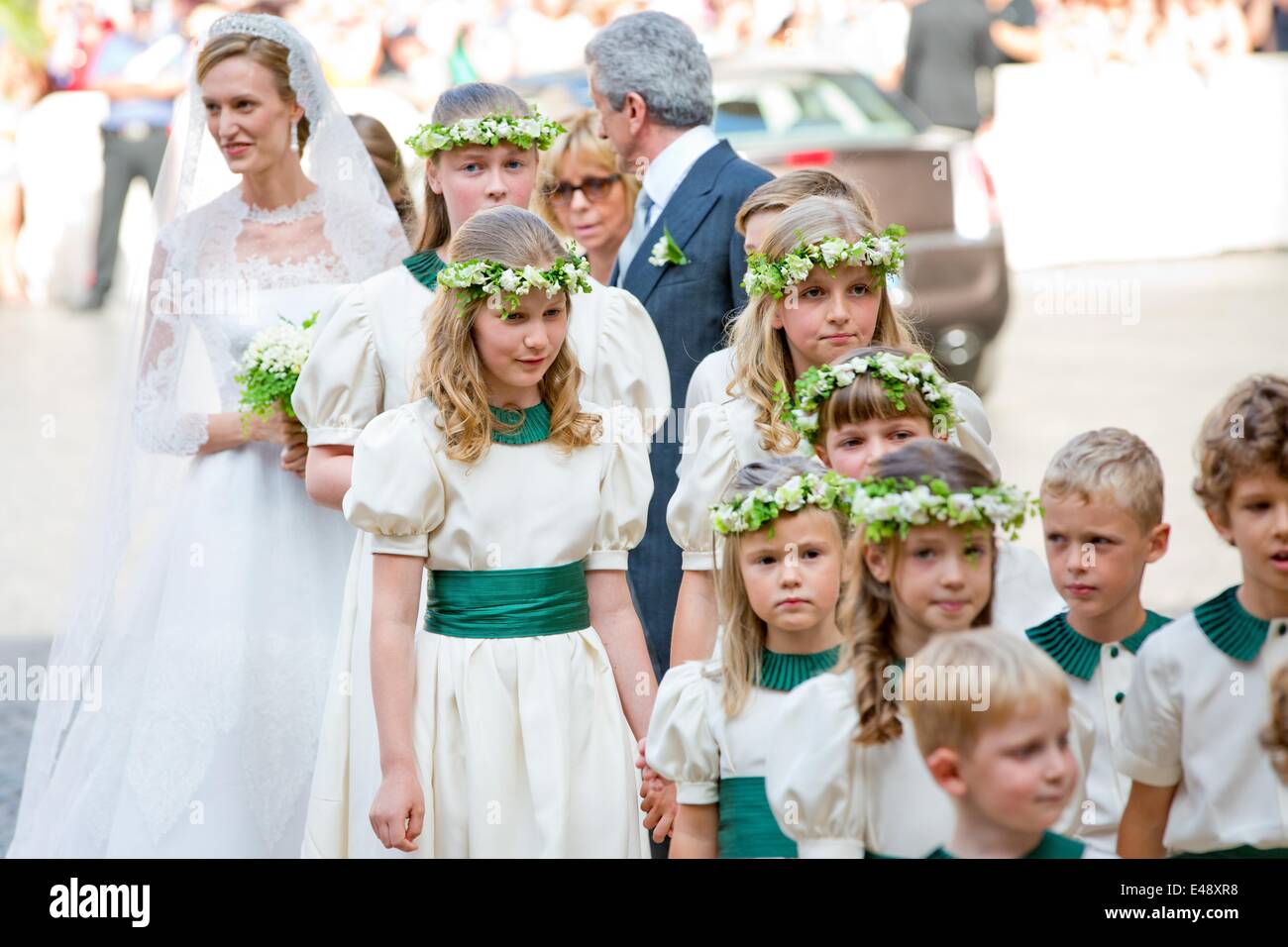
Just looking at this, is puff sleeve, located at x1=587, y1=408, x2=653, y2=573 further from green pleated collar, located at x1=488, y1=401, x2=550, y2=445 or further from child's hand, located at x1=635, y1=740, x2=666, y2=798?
child's hand, located at x1=635, y1=740, x2=666, y2=798

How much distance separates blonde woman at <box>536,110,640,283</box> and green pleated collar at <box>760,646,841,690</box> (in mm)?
2527

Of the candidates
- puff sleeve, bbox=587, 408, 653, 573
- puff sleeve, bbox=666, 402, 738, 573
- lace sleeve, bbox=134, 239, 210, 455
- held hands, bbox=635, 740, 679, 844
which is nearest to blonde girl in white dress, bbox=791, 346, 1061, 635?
puff sleeve, bbox=666, 402, 738, 573

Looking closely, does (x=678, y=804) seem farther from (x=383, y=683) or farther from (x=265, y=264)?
(x=265, y=264)

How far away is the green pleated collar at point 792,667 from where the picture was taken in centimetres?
346

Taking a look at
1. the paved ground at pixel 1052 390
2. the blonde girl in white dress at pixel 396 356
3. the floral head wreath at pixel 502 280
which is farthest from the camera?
the paved ground at pixel 1052 390

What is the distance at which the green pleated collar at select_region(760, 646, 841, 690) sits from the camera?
11.3 ft

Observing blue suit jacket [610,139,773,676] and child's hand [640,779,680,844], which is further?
blue suit jacket [610,139,773,676]

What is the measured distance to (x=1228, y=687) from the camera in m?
3.25

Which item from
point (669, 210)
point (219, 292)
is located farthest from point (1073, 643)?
point (219, 292)

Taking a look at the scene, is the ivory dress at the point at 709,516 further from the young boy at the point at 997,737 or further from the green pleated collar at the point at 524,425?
the young boy at the point at 997,737

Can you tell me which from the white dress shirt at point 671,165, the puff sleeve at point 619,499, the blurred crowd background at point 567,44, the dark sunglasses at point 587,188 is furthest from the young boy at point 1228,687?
the blurred crowd background at point 567,44

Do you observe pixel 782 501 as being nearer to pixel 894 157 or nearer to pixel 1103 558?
pixel 1103 558

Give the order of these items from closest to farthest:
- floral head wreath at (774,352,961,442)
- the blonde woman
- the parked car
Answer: floral head wreath at (774,352,961,442) → the blonde woman → the parked car

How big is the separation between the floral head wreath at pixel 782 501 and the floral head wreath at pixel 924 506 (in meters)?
0.24
